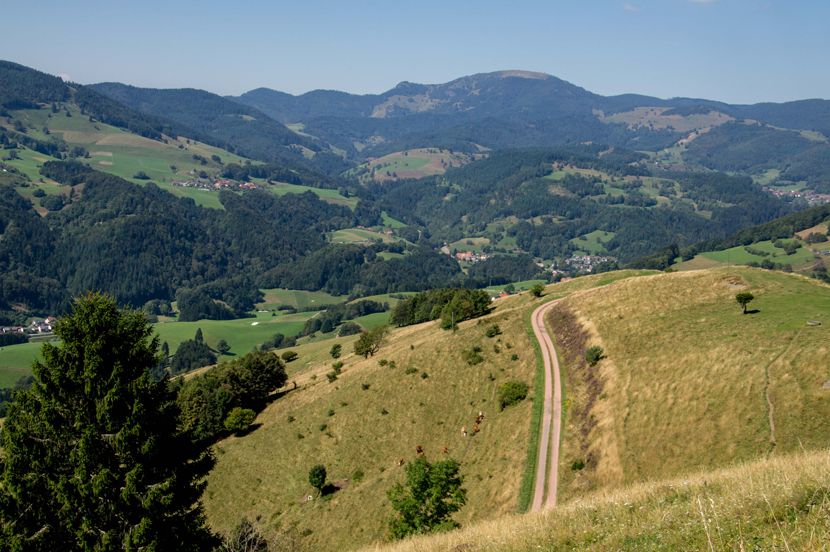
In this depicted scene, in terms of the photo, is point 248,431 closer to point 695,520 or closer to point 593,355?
point 593,355

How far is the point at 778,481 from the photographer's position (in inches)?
601

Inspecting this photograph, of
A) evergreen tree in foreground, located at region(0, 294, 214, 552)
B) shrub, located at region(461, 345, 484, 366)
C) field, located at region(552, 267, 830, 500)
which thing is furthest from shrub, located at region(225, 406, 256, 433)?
evergreen tree in foreground, located at region(0, 294, 214, 552)

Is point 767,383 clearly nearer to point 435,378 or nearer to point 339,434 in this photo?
point 435,378

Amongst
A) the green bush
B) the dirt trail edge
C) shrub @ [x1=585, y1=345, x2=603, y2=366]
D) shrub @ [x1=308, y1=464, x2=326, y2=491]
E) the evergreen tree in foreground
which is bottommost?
shrub @ [x1=308, y1=464, x2=326, y2=491]

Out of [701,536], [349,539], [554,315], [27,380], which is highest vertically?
[701,536]

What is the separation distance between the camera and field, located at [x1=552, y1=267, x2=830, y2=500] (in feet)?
118

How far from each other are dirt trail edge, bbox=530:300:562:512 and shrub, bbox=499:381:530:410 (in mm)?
2760

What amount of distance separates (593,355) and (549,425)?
12758 millimetres

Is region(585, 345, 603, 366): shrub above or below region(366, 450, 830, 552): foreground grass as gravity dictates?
below

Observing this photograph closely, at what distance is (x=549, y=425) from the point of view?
50.2 metres

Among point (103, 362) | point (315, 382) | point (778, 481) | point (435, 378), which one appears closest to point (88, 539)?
point (103, 362)

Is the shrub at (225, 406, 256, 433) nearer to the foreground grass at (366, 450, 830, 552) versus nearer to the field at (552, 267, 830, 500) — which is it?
the field at (552, 267, 830, 500)

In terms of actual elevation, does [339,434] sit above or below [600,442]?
below

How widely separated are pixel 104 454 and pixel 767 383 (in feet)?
155
